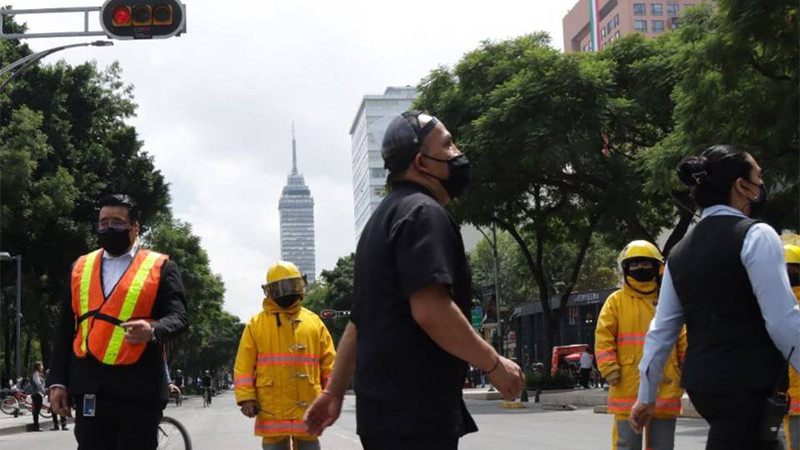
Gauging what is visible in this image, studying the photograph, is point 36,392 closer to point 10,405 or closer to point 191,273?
point 10,405

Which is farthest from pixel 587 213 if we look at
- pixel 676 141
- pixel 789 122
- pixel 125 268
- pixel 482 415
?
pixel 125 268

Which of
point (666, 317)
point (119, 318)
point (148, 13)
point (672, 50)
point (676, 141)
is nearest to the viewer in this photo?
point (666, 317)

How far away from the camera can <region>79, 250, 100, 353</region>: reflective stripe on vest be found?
5954 mm

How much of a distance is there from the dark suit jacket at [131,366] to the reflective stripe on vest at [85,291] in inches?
4.8

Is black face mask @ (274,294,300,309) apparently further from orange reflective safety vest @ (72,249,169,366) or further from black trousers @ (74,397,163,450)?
black trousers @ (74,397,163,450)

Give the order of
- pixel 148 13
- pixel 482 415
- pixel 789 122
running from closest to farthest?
pixel 148 13 → pixel 789 122 → pixel 482 415

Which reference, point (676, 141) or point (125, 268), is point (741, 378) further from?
point (676, 141)

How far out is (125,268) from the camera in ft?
20.1

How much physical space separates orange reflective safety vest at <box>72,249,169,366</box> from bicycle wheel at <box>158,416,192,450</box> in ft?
12.8

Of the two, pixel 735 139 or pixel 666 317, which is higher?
pixel 735 139

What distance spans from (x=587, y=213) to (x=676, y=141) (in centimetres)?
1564

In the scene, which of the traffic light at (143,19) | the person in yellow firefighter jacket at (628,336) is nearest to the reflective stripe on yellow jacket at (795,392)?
the person in yellow firefighter jacket at (628,336)

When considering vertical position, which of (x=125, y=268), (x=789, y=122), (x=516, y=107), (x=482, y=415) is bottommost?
(x=482, y=415)

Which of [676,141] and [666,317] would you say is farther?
[676,141]
